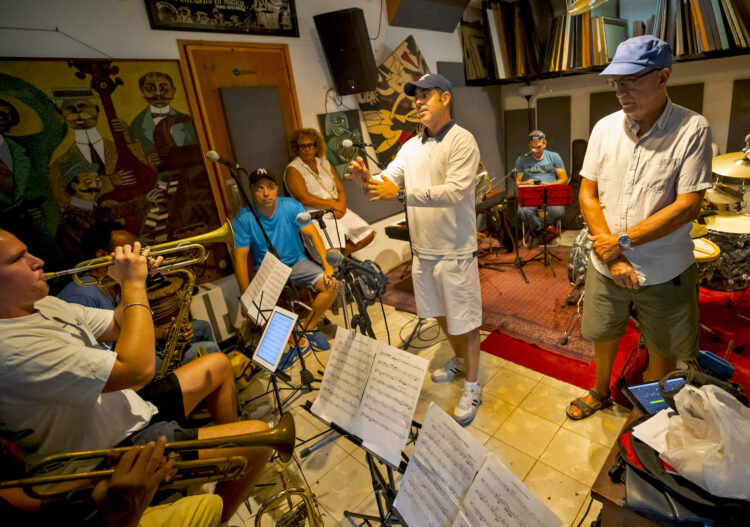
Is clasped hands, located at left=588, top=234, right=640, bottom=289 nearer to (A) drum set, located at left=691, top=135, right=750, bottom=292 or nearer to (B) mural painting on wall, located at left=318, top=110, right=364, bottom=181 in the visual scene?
(A) drum set, located at left=691, top=135, right=750, bottom=292

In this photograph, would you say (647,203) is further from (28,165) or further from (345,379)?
(28,165)

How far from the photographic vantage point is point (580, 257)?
10.1ft

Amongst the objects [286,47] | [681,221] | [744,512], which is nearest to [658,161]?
[681,221]

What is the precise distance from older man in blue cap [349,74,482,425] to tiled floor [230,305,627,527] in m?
0.23

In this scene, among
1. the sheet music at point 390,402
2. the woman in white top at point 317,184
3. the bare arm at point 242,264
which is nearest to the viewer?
the sheet music at point 390,402

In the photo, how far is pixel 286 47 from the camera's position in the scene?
3633mm

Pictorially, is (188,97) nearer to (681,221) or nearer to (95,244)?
(95,244)

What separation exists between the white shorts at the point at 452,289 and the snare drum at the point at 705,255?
4.88 ft

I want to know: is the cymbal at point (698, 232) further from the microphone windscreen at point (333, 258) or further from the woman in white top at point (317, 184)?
the woman in white top at point (317, 184)

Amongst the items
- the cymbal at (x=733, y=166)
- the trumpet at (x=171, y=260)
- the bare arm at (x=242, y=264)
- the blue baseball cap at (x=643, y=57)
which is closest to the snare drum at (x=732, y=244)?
the cymbal at (x=733, y=166)

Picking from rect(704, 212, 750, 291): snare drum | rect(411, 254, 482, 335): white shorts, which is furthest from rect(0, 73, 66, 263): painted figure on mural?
rect(704, 212, 750, 291): snare drum

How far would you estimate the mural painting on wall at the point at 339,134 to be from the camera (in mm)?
4035

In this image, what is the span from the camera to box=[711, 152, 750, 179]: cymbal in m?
2.88

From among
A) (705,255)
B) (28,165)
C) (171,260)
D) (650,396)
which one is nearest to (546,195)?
(705,255)
